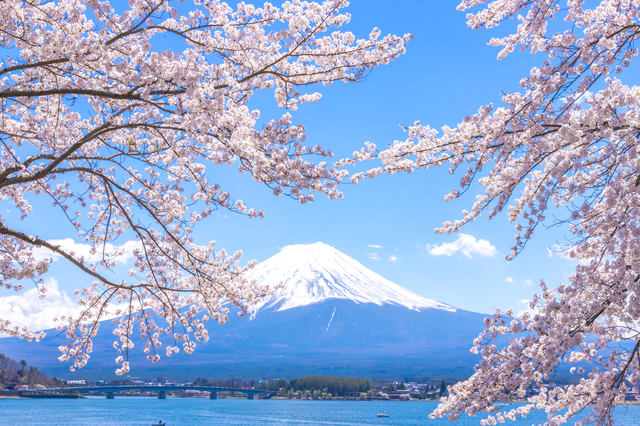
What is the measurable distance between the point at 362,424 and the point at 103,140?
51.5 m

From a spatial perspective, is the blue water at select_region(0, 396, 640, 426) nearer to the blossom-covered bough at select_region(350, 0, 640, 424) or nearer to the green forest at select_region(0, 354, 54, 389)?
the green forest at select_region(0, 354, 54, 389)

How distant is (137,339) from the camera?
14100cm

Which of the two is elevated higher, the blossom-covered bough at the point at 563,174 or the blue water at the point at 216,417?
the blossom-covered bough at the point at 563,174

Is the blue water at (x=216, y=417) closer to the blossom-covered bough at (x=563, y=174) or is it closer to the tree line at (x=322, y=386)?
the tree line at (x=322, y=386)

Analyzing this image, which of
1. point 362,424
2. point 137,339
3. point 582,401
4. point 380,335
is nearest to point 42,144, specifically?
point 582,401

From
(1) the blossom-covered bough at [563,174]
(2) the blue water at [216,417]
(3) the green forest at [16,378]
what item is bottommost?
(2) the blue water at [216,417]

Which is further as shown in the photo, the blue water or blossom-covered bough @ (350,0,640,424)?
the blue water

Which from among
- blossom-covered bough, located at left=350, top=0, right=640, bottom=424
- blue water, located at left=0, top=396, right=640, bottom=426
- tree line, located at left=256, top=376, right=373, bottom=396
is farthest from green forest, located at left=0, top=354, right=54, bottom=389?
blossom-covered bough, located at left=350, top=0, right=640, bottom=424

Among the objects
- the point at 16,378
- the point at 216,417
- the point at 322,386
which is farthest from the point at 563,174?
the point at 16,378

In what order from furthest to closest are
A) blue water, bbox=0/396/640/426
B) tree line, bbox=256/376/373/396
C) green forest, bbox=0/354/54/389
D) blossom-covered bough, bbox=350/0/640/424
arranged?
tree line, bbox=256/376/373/396
green forest, bbox=0/354/54/389
blue water, bbox=0/396/640/426
blossom-covered bough, bbox=350/0/640/424

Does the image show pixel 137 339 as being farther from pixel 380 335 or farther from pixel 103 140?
pixel 103 140

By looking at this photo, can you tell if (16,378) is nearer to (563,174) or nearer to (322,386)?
(322,386)

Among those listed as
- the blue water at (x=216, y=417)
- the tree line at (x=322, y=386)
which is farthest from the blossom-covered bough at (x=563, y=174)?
the tree line at (x=322, y=386)

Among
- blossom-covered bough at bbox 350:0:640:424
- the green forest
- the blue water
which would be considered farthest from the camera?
the green forest
